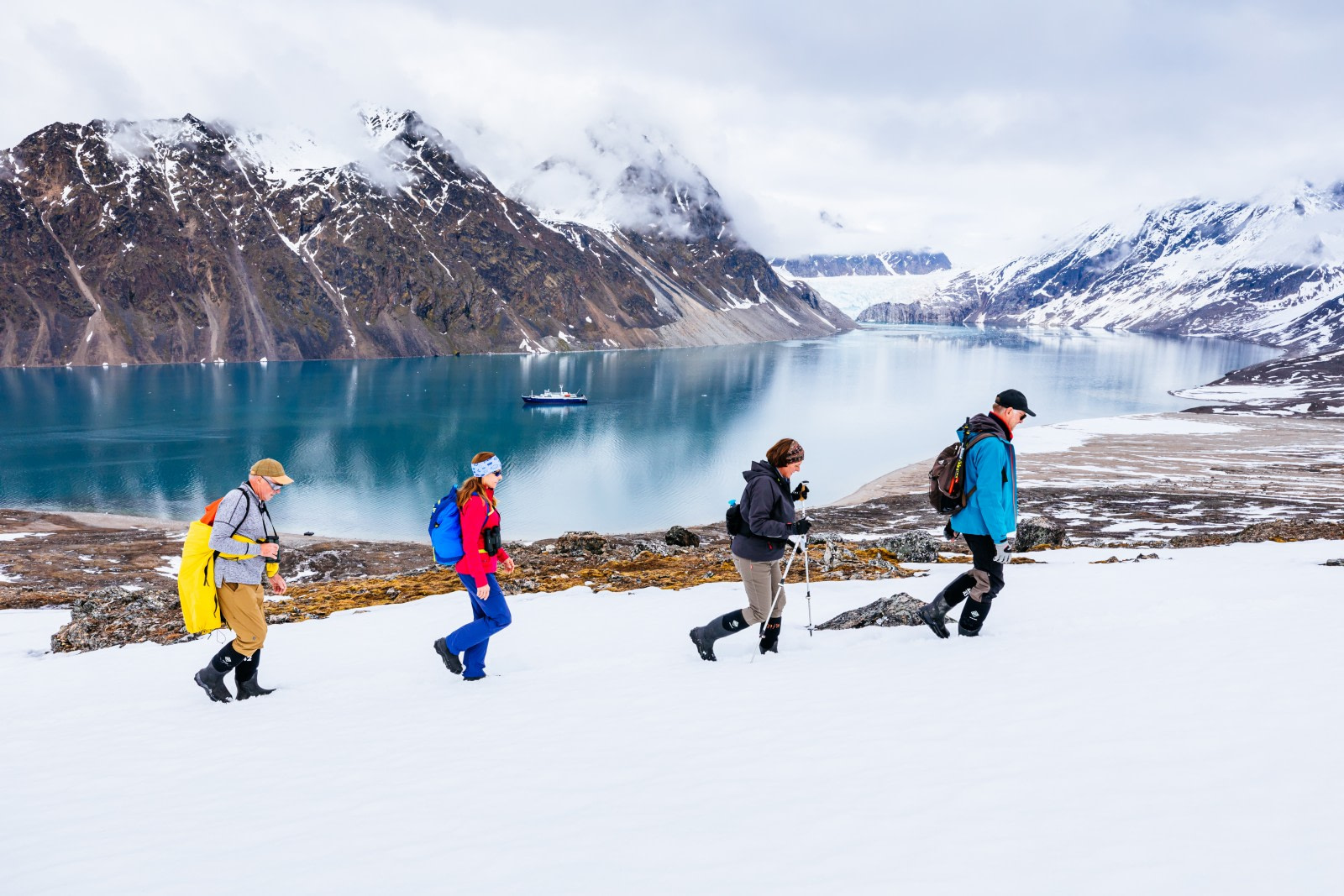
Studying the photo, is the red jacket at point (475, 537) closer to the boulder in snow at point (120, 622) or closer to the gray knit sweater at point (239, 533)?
the gray knit sweater at point (239, 533)

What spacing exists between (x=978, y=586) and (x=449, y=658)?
587 centimetres

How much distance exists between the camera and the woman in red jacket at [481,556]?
7969 mm

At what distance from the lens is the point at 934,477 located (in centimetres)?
823

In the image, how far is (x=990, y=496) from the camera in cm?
793

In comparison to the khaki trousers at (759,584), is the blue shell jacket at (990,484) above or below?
above

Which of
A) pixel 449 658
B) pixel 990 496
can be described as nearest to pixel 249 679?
pixel 449 658

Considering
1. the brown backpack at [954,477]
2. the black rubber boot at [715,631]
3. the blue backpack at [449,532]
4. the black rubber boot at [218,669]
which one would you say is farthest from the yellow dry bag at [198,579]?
the brown backpack at [954,477]

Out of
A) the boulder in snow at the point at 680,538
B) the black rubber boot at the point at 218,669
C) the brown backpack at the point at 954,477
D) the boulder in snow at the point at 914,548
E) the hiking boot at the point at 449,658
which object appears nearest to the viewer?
the brown backpack at the point at 954,477

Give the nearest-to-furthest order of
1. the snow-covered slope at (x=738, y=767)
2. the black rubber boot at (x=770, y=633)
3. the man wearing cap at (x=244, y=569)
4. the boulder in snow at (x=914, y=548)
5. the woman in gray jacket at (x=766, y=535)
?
the snow-covered slope at (x=738, y=767) → the woman in gray jacket at (x=766, y=535) → the man wearing cap at (x=244, y=569) → the black rubber boot at (x=770, y=633) → the boulder in snow at (x=914, y=548)

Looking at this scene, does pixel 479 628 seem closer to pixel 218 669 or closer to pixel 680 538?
pixel 218 669

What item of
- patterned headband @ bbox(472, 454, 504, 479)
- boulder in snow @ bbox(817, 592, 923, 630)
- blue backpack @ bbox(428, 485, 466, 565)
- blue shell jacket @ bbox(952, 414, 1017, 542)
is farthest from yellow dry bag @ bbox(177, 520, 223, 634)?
blue shell jacket @ bbox(952, 414, 1017, 542)

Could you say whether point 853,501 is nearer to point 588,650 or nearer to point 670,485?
point 670,485

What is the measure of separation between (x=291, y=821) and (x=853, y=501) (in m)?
43.4

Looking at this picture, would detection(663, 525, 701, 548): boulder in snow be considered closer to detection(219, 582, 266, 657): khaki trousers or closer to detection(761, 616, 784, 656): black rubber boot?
detection(761, 616, 784, 656): black rubber boot
